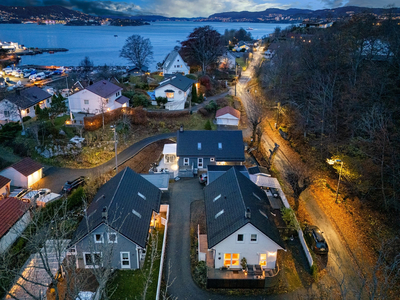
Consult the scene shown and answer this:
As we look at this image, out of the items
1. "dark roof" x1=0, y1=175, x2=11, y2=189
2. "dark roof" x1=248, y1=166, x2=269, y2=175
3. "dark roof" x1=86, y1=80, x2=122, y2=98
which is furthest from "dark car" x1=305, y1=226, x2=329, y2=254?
"dark roof" x1=86, y1=80, x2=122, y2=98

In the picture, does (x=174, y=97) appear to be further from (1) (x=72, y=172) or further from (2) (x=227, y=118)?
(1) (x=72, y=172)

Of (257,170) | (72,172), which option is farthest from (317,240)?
(72,172)

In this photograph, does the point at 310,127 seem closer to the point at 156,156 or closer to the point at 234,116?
the point at 234,116

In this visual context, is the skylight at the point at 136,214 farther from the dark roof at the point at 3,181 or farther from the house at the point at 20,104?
the house at the point at 20,104

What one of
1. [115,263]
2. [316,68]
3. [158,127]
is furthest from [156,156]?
[316,68]

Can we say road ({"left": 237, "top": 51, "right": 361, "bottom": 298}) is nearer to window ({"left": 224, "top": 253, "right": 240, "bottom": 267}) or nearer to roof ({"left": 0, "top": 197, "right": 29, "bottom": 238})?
window ({"left": 224, "top": 253, "right": 240, "bottom": 267})

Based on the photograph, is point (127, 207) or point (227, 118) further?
point (227, 118)
